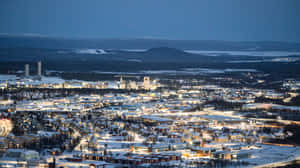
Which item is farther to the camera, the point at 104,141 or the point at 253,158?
the point at 104,141

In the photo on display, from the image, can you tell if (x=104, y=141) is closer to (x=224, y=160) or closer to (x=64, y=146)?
(x=64, y=146)

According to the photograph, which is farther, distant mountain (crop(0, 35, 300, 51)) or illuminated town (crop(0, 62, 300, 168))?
distant mountain (crop(0, 35, 300, 51))

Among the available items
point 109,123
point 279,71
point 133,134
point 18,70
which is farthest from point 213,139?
point 279,71

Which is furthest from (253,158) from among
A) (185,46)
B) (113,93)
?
(185,46)

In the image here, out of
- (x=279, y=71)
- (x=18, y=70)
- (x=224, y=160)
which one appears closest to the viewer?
(x=224, y=160)

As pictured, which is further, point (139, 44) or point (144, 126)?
point (139, 44)

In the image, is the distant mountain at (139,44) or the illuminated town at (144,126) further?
the distant mountain at (139,44)

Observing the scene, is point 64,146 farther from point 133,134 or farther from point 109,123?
point 109,123

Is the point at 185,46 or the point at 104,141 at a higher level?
the point at 185,46

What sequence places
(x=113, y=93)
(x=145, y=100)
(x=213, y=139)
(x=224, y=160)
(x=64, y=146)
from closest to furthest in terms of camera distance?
(x=224, y=160) < (x=64, y=146) < (x=213, y=139) < (x=145, y=100) < (x=113, y=93)
